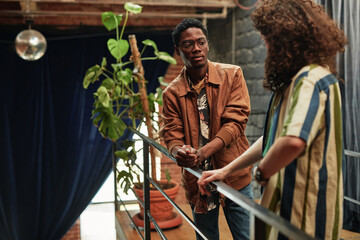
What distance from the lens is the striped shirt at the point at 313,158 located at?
86 cm

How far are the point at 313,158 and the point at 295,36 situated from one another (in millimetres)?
280

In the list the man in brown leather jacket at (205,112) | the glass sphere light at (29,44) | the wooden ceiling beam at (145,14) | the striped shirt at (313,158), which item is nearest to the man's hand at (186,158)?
the man in brown leather jacket at (205,112)

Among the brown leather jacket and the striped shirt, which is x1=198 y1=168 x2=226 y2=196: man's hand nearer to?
the striped shirt

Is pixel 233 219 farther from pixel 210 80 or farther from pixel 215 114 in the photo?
pixel 210 80

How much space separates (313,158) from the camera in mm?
906

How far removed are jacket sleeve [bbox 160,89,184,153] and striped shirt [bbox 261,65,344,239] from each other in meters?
0.66

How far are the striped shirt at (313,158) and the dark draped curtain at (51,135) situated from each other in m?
4.24

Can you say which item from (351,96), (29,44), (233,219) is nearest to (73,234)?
(29,44)

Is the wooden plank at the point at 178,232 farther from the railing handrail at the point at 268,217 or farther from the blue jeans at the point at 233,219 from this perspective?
the railing handrail at the point at 268,217

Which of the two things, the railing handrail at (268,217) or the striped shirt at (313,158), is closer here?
the railing handrail at (268,217)

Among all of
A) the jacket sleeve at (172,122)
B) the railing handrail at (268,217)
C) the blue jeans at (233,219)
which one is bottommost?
the blue jeans at (233,219)

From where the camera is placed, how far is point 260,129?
4.00 m

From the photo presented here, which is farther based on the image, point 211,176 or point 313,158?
point 211,176

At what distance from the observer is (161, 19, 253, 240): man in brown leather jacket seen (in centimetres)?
157
